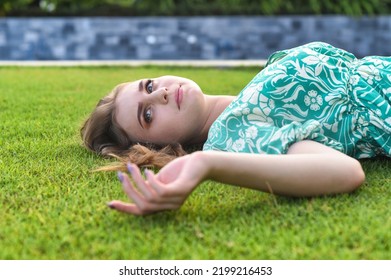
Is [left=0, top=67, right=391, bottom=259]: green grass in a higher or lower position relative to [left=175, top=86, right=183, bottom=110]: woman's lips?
lower

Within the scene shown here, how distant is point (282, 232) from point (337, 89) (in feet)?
3.30

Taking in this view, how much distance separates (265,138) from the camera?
2.28 m

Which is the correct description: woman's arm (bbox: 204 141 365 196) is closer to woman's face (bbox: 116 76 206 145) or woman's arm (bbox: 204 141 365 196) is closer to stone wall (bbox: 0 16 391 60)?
woman's face (bbox: 116 76 206 145)

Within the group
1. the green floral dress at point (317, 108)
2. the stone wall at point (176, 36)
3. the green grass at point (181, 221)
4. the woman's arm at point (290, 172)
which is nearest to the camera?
the green grass at point (181, 221)

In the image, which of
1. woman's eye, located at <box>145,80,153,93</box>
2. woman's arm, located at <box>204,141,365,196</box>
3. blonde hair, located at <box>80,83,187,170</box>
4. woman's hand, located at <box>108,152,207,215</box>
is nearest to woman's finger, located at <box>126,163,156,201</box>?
woman's hand, located at <box>108,152,207,215</box>

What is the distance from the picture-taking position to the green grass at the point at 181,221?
5.34 feet

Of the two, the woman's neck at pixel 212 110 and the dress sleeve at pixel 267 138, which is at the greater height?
the dress sleeve at pixel 267 138

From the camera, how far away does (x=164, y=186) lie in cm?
179

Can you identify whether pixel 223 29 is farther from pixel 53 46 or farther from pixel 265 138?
pixel 265 138

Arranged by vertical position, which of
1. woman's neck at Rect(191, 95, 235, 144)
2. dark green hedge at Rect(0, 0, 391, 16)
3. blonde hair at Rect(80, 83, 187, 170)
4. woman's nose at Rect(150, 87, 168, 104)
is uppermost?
woman's nose at Rect(150, 87, 168, 104)

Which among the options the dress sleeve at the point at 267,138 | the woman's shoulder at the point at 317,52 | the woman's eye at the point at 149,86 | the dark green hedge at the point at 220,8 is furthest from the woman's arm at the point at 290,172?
the dark green hedge at the point at 220,8

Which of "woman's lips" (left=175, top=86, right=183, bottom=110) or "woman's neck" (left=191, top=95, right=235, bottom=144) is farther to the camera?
"woman's neck" (left=191, top=95, right=235, bottom=144)

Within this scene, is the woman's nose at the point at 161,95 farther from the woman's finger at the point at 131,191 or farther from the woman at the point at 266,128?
the woman's finger at the point at 131,191

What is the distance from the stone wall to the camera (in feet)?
37.0
